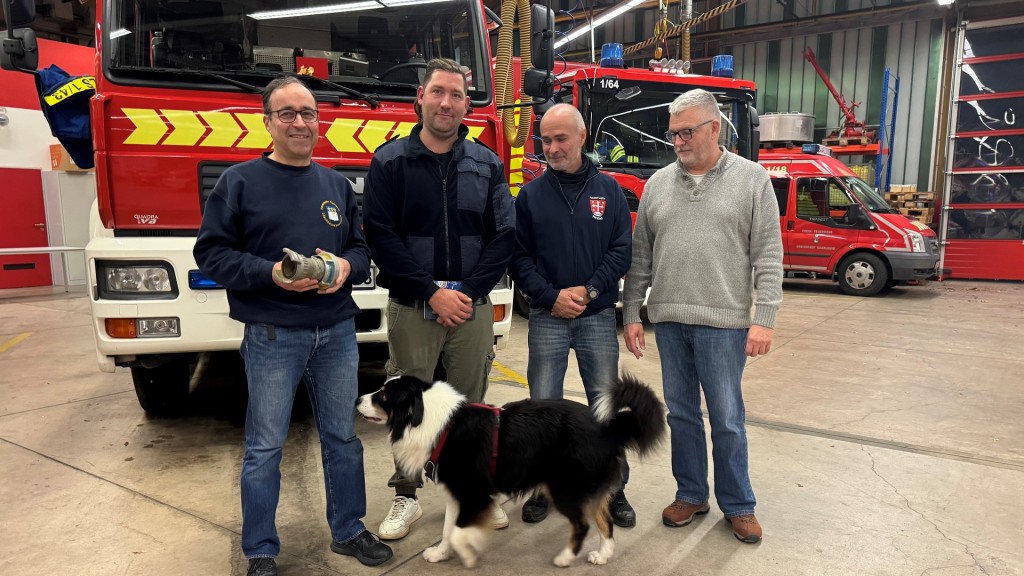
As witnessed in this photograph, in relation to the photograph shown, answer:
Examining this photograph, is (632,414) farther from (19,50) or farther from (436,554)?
(19,50)

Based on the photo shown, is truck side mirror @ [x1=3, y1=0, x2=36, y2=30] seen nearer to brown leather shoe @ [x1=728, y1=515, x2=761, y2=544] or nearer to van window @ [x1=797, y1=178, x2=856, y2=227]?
brown leather shoe @ [x1=728, y1=515, x2=761, y2=544]

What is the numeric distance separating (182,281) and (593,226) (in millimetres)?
2059

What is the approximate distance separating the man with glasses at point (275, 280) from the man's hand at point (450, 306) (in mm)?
340

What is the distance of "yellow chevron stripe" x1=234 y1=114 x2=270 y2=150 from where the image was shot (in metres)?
3.40

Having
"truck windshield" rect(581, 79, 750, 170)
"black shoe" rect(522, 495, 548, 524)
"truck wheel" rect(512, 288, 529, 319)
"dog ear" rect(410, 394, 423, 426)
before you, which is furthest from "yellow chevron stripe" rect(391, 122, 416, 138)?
"truck windshield" rect(581, 79, 750, 170)

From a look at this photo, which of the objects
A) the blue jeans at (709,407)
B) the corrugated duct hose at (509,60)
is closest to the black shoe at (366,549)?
the blue jeans at (709,407)

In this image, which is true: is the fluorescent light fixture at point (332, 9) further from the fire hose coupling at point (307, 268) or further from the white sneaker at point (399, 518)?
the white sneaker at point (399, 518)

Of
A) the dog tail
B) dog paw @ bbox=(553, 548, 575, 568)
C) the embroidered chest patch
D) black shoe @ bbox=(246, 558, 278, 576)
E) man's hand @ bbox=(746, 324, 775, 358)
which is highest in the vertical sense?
the embroidered chest patch

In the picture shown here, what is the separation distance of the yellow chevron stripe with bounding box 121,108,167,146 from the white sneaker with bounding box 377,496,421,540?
7.02ft

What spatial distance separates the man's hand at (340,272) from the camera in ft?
7.64

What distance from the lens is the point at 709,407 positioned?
2.83m

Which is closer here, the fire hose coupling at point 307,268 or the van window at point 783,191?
the fire hose coupling at point 307,268

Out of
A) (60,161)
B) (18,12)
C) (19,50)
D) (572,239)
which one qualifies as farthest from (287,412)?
(60,161)

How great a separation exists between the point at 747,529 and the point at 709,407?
1.78 feet
